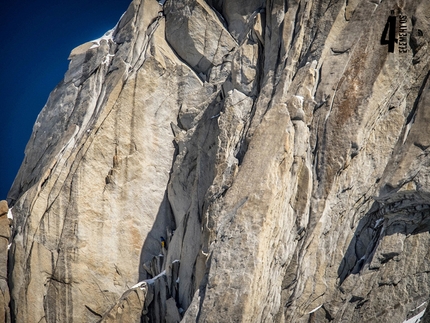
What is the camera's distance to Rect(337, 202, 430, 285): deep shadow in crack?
1897 cm

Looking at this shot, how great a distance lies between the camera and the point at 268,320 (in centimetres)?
1886

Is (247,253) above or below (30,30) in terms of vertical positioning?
below

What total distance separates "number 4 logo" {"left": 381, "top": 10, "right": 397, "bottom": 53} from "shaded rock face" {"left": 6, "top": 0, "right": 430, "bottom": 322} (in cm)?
9

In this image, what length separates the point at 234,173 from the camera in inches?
805

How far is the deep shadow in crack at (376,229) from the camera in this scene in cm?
1897

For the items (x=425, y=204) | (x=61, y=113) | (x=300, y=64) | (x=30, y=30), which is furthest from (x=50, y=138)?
(x=425, y=204)

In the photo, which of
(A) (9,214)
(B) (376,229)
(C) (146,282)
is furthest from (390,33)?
A: (A) (9,214)

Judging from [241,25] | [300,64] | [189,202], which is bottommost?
[189,202]

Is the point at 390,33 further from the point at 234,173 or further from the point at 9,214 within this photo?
the point at 9,214

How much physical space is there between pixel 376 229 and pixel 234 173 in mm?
6117

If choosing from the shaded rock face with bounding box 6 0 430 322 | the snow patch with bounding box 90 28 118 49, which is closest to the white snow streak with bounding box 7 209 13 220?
the shaded rock face with bounding box 6 0 430 322

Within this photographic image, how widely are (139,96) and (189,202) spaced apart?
664 cm

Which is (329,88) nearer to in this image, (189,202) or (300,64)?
(300,64)

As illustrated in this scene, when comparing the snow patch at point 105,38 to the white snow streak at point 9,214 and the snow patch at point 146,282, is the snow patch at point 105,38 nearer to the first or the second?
the white snow streak at point 9,214
